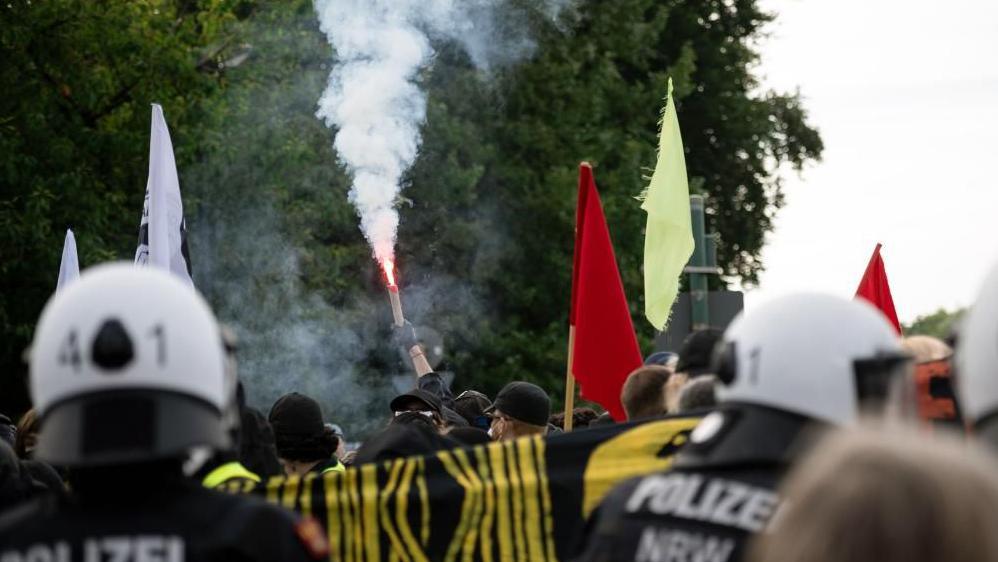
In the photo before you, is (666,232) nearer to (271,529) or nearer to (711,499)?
(711,499)

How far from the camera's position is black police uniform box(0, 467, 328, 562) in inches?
119

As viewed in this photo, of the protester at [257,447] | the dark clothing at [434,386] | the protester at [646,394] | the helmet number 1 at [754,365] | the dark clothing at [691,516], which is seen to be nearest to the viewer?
the dark clothing at [691,516]

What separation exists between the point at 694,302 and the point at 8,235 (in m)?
8.29

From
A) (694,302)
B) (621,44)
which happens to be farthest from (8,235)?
(621,44)

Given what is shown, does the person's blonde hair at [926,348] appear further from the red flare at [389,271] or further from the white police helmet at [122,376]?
the red flare at [389,271]

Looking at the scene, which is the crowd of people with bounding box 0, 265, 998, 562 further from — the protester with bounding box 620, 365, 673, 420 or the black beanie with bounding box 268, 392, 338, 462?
the black beanie with bounding box 268, 392, 338, 462

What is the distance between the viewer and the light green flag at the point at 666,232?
10234 millimetres

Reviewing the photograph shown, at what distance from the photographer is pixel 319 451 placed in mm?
7367

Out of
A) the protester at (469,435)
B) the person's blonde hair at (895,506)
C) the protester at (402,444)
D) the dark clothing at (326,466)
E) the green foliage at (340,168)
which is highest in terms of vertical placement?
the green foliage at (340,168)

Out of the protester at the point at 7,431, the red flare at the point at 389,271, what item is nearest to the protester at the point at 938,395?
the protester at the point at 7,431

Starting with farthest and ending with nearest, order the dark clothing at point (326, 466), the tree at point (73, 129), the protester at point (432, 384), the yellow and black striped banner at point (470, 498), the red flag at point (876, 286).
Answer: the tree at point (73, 129), the red flag at point (876, 286), the protester at point (432, 384), the dark clothing at point (326, 466), the yellow and black striped banner at point (470, 498)

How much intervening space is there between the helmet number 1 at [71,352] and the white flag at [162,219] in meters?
6.07

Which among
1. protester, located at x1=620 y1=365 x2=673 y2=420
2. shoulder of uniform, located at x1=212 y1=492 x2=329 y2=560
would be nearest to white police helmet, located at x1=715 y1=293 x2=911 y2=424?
shoulder of uniform, located at x1=212 y1=492 x2=329 y2=560

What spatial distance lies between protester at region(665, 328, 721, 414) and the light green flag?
15.1 ft
